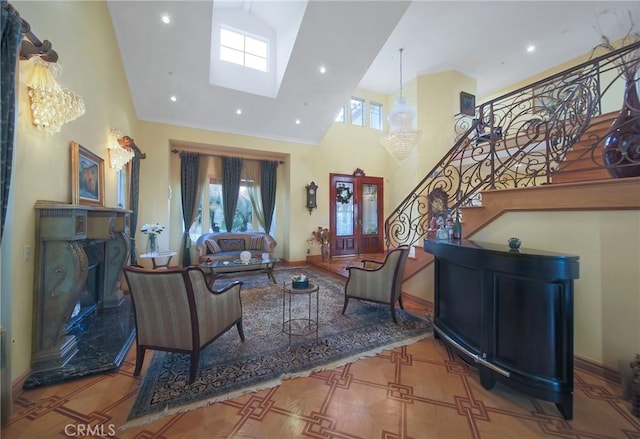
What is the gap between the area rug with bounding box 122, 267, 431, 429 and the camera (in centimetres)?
188

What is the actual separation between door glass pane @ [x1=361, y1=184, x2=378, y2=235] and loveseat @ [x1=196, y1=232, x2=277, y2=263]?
302 cm

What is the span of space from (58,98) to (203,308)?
7.05 feet

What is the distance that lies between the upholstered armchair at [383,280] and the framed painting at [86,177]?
3332mm

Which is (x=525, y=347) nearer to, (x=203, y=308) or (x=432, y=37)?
(x=203, y=308)

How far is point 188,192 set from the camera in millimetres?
5895

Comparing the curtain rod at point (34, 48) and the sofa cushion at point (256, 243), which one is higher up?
the curtain rod at point (34, 48)

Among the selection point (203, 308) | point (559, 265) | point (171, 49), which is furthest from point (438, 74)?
point (203, 308)

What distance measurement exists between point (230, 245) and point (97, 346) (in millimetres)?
3542

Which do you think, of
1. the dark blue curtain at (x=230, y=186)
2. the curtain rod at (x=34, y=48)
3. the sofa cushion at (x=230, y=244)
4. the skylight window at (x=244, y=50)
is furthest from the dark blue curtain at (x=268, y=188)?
the curtain rod at (x=34, y=48)

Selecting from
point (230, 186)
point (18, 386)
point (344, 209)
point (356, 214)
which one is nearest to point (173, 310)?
point (18, 386)

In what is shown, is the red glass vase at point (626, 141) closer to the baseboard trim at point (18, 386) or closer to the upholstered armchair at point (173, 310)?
the upholstered armchair at point (173, 310)

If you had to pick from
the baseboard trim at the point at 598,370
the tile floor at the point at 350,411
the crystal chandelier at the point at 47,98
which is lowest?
the tile floor at the point at 350,411

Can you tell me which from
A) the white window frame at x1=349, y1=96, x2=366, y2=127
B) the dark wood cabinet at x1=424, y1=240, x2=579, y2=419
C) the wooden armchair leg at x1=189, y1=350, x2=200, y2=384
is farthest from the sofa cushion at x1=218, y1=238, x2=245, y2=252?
Answer: the dark wood cabinet at x1=424, y1=240, x2=579, y2=419

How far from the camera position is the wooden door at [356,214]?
7188 mm
